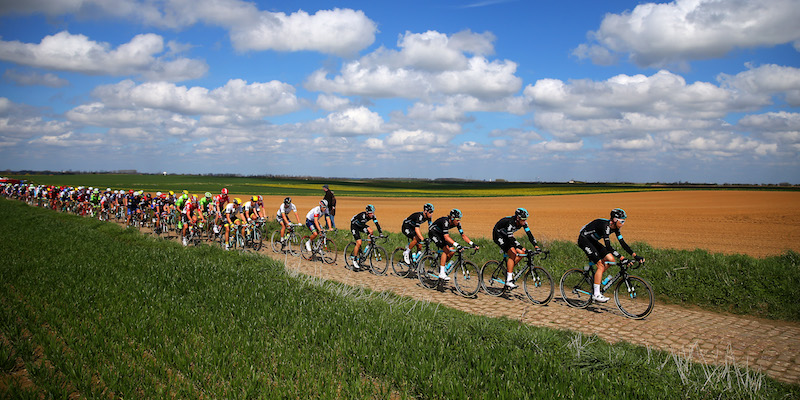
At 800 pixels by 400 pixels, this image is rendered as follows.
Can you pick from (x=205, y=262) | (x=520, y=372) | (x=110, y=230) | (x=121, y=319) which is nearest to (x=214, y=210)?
(x=110, y=230)

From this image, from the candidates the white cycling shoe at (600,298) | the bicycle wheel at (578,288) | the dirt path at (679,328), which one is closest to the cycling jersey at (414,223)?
the dirt path at (679,328)

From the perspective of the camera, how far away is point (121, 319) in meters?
6.33

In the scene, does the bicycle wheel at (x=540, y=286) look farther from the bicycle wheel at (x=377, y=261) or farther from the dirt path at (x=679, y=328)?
the bicycle wheel at (x=377, y=261)

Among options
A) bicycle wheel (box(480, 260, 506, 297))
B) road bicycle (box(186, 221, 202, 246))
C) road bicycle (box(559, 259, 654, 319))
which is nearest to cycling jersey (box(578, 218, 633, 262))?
road bicycle (box(559, 259, 654, 319))

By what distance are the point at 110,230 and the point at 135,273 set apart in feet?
37.9

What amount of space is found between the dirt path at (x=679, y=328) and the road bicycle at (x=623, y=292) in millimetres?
214

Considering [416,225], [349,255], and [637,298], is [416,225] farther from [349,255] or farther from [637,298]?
[637,298]

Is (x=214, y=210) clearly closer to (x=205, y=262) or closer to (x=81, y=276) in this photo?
(x=205, y=262)

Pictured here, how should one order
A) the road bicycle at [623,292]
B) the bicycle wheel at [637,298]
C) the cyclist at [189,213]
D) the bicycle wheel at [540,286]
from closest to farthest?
the bicycle wheel at [637,298]
the road bicycle at [623,292]
the bicycle wheel at [540,286]
the cyclist at [189,213]

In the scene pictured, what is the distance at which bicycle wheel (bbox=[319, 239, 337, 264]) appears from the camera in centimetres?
1608

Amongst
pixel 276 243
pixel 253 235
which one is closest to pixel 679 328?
pixel 276 243

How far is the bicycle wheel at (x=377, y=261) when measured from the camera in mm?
14195

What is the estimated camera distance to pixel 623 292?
436 inches

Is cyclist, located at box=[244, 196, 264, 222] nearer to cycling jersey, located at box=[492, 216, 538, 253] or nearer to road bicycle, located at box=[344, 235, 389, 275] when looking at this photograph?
road bicycle, located at box=[344, 235, 389, 275]
